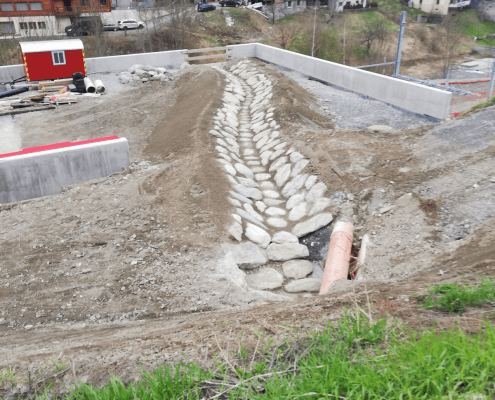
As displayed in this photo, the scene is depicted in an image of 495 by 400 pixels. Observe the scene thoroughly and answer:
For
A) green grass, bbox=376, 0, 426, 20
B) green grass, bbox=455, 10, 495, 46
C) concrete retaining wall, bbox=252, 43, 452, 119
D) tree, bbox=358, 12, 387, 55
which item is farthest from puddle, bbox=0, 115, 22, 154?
green grass, bbox=455, 10, 495, 46

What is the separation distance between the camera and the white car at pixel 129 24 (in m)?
43.6

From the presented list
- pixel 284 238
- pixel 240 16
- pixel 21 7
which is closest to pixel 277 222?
pixel 284 238

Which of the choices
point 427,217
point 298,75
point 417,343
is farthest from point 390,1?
point 417,343

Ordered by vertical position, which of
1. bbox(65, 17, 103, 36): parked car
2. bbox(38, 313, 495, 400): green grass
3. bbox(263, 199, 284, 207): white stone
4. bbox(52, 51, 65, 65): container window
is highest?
bbox(65, 17, 103, 36): parked car

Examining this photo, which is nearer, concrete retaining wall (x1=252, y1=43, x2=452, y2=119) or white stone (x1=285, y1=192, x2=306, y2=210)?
white stone (x1=285, y1=192, x2=306, y2=210)

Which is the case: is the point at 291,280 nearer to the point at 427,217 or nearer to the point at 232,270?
the point at 232,270

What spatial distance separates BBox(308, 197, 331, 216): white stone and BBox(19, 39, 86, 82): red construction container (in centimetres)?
1728

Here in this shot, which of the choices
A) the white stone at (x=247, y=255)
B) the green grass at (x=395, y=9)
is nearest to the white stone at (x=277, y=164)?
the white stone at (x=247, y=255)

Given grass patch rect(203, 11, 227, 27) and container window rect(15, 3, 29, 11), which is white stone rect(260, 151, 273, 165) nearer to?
grass patch rect(203, 11, 227, 27)

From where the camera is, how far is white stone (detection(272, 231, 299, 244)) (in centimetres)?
721

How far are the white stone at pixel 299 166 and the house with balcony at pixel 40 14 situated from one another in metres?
41.7

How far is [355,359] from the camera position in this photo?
2957 mm

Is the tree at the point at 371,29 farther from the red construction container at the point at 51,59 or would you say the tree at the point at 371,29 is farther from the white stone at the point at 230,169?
the white stone at the point at 230,169

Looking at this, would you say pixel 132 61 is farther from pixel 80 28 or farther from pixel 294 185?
pixel 80 28
